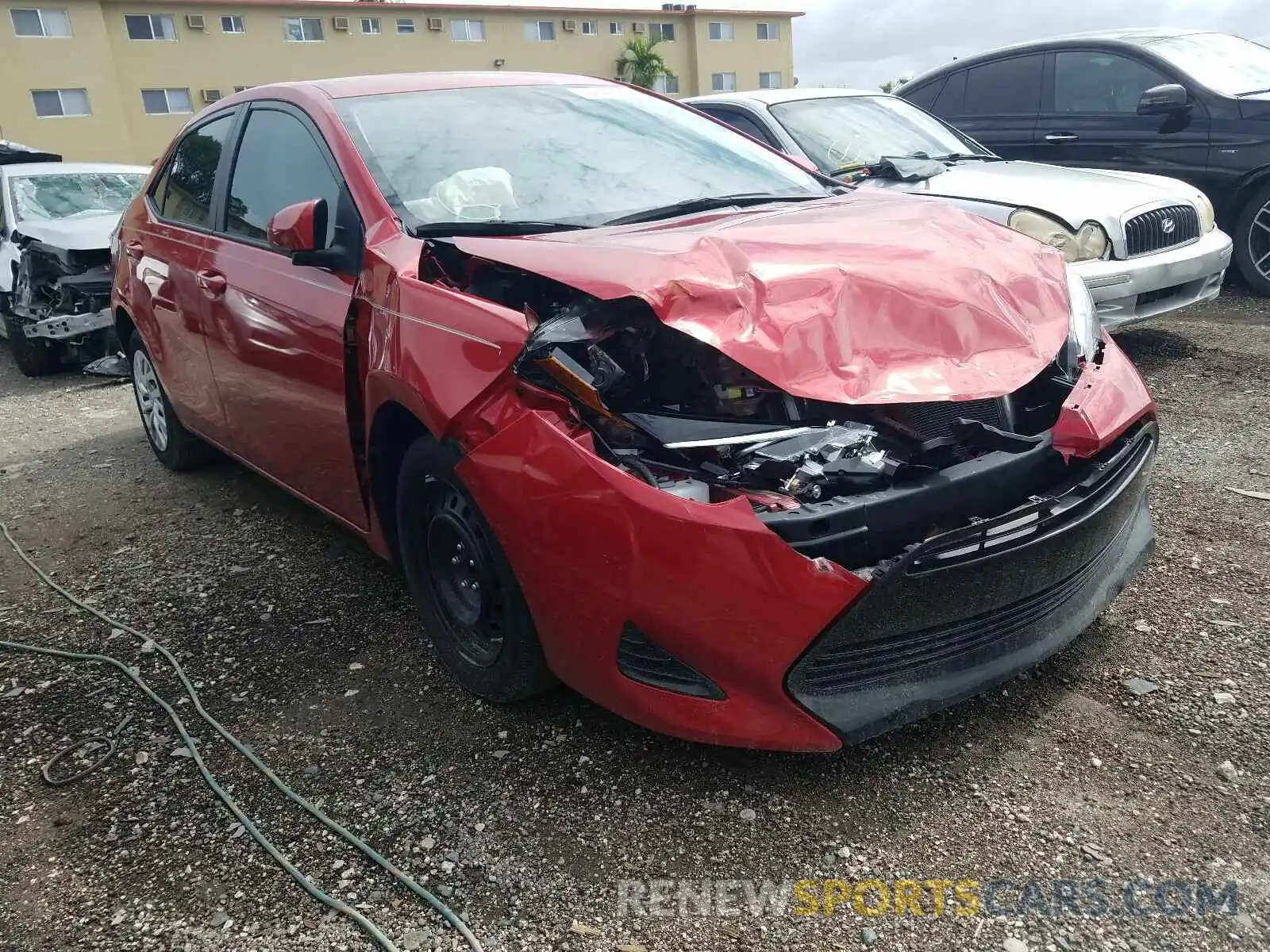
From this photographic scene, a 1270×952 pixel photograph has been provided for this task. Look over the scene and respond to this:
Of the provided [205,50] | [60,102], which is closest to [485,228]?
[60,102]

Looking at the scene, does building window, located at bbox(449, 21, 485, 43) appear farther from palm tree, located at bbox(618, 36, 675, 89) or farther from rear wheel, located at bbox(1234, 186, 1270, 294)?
rear wheel, located at bbox(1234, 186, 1270, 294)

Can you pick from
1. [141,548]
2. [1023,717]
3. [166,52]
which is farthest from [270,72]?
[1023,717]

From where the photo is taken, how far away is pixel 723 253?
248cm

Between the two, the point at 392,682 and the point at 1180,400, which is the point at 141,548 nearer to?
the point at 392,682

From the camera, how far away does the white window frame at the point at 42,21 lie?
3222 cm

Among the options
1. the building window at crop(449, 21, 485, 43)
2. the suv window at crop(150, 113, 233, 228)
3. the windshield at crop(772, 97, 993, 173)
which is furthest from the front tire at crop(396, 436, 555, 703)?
the building window at crop(449, 21, 485, 43)

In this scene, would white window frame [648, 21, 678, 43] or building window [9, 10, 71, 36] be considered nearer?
building window [9, 10, 71, 36]

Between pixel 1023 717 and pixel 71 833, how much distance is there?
93.1 inches

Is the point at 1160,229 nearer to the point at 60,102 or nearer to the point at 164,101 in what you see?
the point at 60,102

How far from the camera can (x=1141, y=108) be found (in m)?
7.14

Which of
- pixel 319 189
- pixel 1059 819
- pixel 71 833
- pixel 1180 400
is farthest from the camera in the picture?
pixel 1180 400

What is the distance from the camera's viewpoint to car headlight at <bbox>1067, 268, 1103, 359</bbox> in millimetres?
2803

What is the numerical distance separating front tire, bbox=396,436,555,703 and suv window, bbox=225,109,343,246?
35.9 inches

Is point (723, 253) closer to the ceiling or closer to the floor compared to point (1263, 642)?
closer to the ceiling
